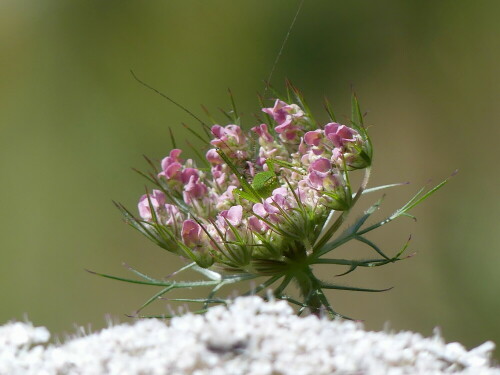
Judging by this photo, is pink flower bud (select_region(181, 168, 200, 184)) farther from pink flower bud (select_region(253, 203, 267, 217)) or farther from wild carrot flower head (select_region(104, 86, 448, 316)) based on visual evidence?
pink flower bud (select_region(253, 203, 267, 217))

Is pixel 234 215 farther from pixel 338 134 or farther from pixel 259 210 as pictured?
pixel 338 134

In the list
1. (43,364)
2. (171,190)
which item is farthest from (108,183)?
(43,364)

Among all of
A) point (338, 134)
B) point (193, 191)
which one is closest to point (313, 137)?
point (338, 134)

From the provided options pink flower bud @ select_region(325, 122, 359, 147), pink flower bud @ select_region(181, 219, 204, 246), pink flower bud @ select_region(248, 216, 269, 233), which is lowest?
pink flower bud @ select_region(248, 216, 269, 233)

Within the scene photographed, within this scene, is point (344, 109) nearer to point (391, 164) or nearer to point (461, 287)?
point (391, 164)

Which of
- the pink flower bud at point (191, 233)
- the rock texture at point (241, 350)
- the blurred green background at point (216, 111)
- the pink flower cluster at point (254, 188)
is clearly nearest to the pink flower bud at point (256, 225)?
the pink flower cluster at point (254, 188)

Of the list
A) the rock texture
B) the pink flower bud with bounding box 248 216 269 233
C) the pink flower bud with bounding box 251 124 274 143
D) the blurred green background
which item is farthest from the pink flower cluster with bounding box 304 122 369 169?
the blurred green background
